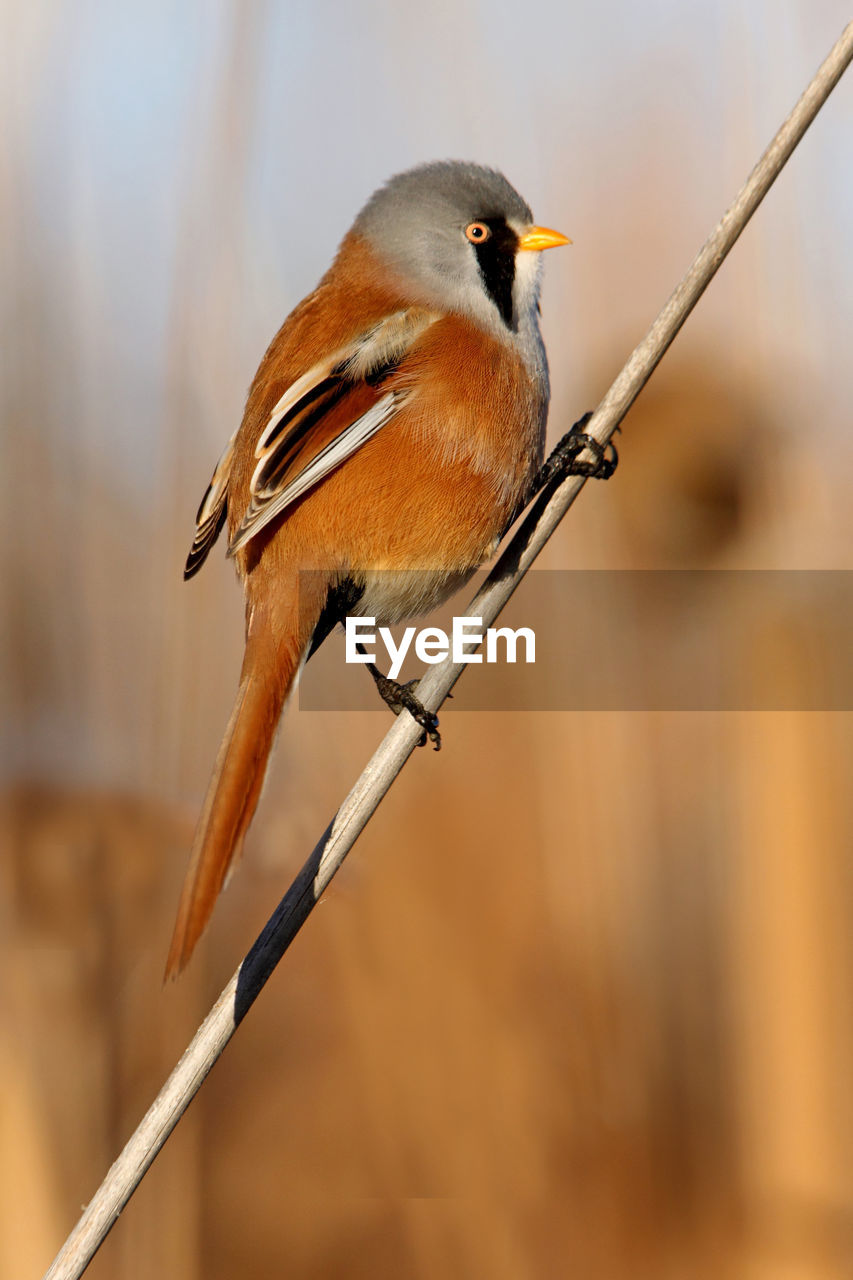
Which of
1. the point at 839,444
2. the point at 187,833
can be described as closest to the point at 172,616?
the point at 187,833

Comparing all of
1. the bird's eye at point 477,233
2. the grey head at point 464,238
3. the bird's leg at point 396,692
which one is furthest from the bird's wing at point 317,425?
the bird's leg at point 396,692

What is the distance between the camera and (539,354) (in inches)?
84.4

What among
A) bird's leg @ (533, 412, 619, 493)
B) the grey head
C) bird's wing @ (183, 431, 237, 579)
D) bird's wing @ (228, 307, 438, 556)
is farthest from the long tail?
the grey head

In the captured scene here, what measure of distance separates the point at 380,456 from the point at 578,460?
365mm

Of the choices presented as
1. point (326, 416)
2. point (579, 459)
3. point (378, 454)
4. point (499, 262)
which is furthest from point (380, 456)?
point (499, 262)

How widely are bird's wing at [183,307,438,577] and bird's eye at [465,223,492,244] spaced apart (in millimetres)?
239

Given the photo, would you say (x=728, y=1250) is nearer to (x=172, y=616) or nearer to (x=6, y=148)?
(x=172, y=616)

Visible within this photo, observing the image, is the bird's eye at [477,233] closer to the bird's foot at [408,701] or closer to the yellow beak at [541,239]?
the yellow beak at [541,239]

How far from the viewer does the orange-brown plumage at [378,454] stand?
1.88 metres

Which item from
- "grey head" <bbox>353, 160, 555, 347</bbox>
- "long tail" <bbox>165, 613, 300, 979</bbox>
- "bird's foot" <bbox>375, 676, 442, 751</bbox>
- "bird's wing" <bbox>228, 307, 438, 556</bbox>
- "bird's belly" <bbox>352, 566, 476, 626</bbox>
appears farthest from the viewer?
"grey head" <bbox>353, 160, 555, 347</bbox>

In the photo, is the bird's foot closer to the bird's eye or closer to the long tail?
the long tail

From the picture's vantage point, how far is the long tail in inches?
52.6

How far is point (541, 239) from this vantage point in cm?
220

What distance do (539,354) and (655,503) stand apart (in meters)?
0.45
